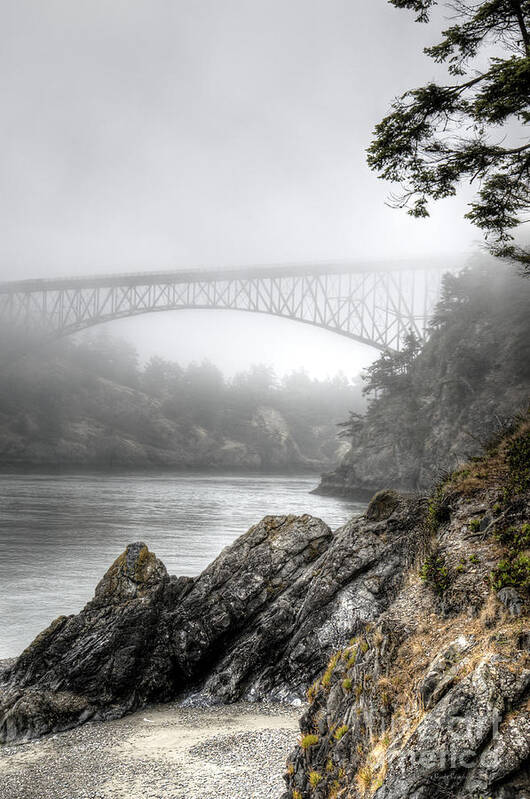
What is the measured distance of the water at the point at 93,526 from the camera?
18.0 m

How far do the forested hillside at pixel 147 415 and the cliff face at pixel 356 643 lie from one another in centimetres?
7221

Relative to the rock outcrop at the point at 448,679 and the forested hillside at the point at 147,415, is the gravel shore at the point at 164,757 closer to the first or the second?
the rock outcrop at the point at 448,679

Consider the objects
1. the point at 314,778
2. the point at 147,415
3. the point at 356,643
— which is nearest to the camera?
the point at 314,778

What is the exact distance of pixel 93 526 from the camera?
3195 centimetres

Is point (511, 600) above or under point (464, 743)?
above

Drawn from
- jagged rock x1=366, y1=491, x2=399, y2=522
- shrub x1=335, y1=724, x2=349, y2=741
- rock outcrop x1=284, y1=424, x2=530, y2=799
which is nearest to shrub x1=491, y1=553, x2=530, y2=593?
rock outcrop x1=284, y1=424, x2=530, y2=799

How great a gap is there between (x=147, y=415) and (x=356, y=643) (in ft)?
305

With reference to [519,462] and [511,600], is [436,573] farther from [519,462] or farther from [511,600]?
[519,462]

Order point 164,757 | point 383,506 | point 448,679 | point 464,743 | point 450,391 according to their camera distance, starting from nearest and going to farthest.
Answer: point 464,743
point 448,679
point 164,757
point 383,506
point 450,391

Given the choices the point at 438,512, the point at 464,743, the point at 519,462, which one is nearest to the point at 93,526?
the point at 438,512

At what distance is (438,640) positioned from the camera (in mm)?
5875

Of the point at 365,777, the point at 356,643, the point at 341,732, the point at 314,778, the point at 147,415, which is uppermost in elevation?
the point at 147,415

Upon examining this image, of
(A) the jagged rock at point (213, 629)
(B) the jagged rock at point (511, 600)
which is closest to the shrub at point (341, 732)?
A: (B) the jagged rock at point (511, 600)

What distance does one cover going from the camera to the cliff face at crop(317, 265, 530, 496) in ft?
135
